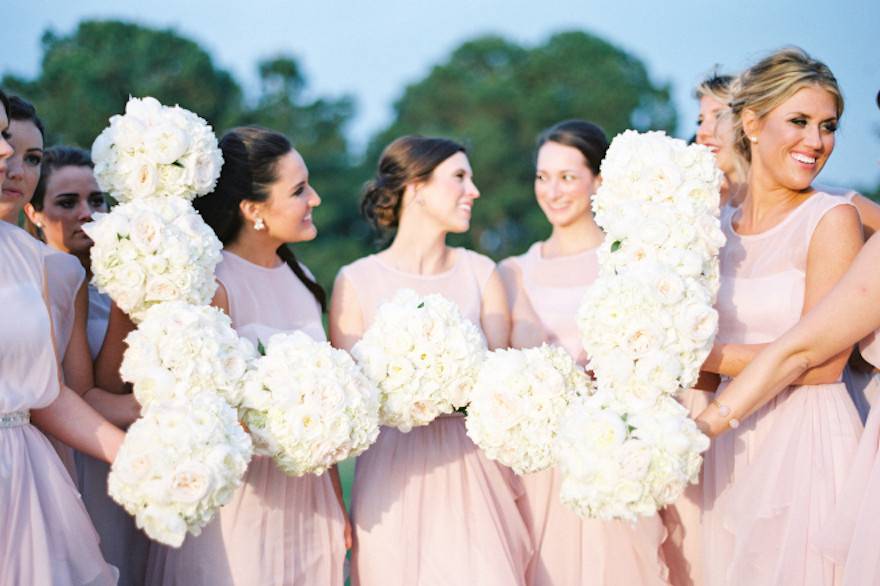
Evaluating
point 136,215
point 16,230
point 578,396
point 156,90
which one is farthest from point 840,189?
point 156,90

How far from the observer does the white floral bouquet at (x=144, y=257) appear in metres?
4.54

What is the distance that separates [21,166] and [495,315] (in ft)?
9.75

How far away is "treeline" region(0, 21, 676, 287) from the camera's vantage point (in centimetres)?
3997

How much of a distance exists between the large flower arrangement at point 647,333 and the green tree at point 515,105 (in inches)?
Result: 1434

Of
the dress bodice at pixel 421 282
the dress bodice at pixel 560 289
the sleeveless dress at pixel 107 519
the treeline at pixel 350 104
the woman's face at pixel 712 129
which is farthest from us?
the treeline at pixel 350 104

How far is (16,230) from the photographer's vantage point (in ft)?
14.2

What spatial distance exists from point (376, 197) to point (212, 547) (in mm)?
2780

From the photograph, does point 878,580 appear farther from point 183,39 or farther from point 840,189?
point 183,39

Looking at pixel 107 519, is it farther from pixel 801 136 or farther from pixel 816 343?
pixel 801 136

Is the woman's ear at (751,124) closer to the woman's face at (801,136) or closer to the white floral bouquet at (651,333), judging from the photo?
the woman's face at (801,136)

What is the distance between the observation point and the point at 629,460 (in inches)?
164

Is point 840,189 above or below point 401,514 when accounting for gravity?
above

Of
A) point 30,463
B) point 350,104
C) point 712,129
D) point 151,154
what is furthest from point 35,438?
point 350,104

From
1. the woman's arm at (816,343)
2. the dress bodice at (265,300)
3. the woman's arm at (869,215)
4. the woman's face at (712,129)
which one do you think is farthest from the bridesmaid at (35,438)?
the woman's face at (712,129)
